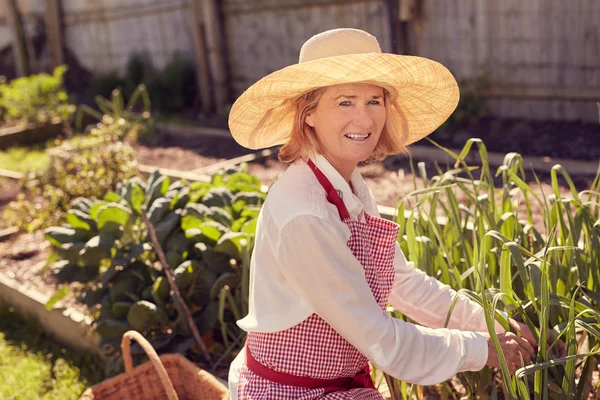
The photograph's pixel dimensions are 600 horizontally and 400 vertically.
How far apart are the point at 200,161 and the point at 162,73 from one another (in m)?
2.37

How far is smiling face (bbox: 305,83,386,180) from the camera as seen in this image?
5.49 feet

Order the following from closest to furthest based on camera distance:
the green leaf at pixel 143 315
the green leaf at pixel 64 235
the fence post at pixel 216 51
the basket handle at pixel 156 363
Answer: the basket handle at pixel 156 363 → the green leaf at pixel 143 315 → the green leaf at pixel 64 235 → the fence post at pixel 216 51

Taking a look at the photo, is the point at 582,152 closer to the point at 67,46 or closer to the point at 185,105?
the point at 185,105

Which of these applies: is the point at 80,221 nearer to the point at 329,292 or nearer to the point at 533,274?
the point at 329,292

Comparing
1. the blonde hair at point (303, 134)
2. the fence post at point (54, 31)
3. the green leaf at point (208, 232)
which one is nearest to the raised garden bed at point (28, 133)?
the fence post at point (54, 31)

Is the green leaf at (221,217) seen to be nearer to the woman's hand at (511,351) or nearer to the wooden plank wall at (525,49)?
the woman's hand at (511,351)

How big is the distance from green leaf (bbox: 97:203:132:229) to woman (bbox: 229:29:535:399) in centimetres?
112

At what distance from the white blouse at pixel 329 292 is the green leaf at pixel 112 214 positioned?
4.34 feet

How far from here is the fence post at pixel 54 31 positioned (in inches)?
398

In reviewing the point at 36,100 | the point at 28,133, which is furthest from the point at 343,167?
the point at 36,100

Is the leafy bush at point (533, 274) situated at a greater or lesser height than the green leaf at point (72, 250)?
greater

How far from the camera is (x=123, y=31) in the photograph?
9.02 metres

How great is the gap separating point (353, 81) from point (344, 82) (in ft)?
0.07

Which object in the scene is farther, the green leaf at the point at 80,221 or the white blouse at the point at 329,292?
the green leaf at the point at 80,221
